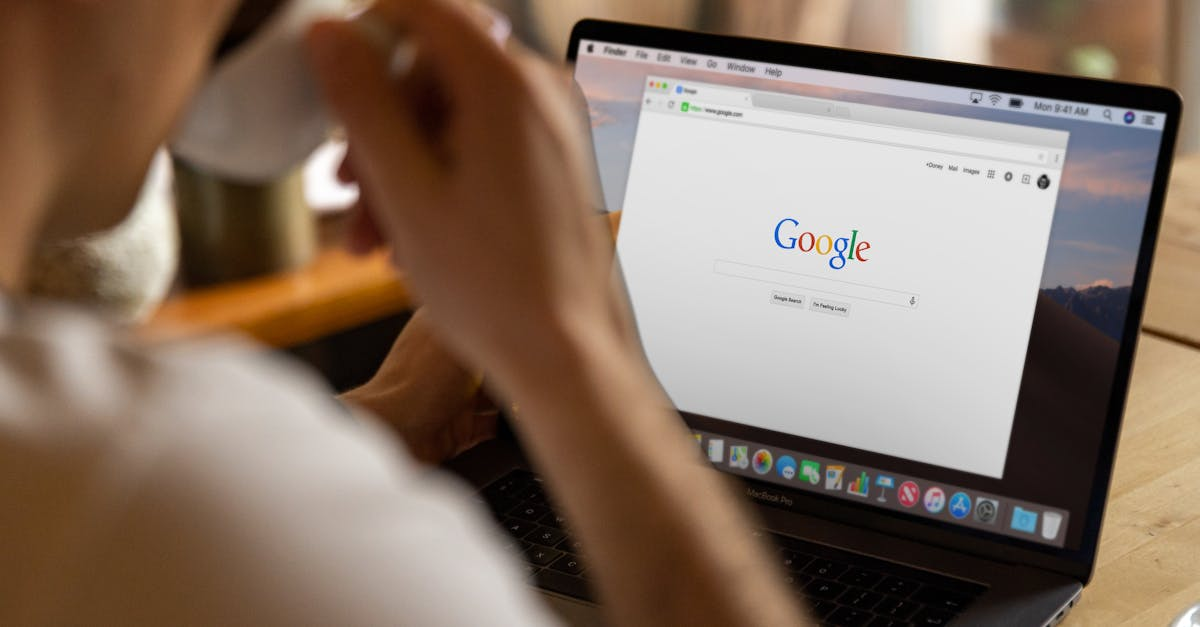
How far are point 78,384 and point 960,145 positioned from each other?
0.65 meters

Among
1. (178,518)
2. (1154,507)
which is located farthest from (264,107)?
(1154,507)

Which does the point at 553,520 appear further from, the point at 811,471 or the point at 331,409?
the point at 331,409

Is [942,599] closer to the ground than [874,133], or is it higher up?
closer to the ground

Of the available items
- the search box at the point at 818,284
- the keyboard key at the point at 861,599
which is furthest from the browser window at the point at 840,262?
the keyboard key at the point at 861,599

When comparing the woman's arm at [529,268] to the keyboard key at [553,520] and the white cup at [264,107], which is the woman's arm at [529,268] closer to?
the white cup at [264,107]

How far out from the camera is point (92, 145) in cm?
39

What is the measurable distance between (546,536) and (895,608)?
0.22 meters

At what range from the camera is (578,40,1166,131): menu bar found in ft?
2.61

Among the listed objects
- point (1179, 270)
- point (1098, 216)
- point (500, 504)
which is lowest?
point (500, 504)

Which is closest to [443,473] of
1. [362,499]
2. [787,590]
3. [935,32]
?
[787,590]

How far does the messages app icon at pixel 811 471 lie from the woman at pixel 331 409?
1.36 ft

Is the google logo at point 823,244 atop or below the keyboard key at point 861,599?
atop

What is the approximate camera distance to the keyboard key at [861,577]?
77 centimetres

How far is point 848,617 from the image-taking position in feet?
2.43
